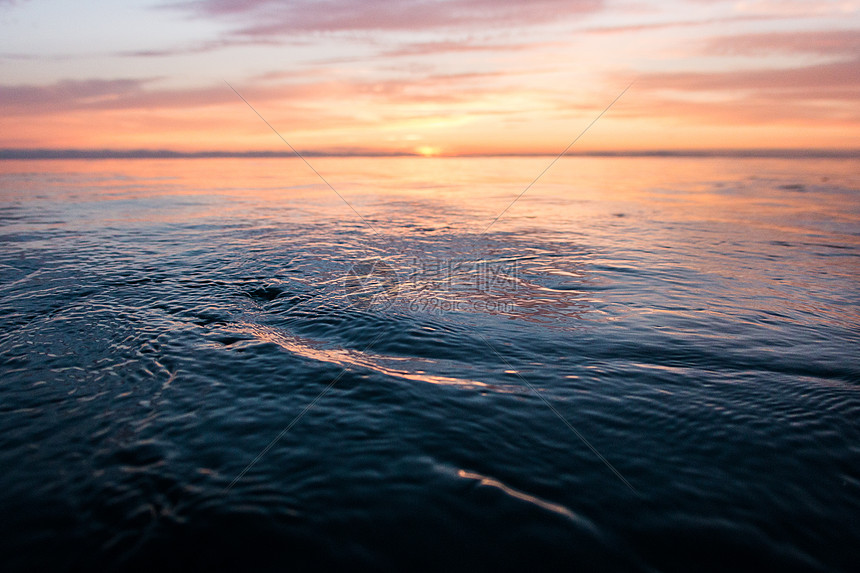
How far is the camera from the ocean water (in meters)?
4.29

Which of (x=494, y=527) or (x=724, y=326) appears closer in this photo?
(x=494, y=527)

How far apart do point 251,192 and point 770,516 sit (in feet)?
144

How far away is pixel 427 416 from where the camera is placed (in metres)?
6.30

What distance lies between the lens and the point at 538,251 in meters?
17.5

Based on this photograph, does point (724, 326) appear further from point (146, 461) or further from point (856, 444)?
point (146, 461)

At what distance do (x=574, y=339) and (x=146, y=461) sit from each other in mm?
7068

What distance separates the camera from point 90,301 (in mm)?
10680

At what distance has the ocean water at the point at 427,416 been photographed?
14.1ft

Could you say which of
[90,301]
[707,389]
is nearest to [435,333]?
[707,389]

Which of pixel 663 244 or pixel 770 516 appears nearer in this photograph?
pixel 770 516

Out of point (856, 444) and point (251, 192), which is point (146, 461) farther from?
point (251, 192)

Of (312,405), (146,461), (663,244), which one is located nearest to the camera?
(146,461)

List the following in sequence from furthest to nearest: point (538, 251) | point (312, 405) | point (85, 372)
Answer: point (538, 251) < point (85, 372) < point (312, 405)

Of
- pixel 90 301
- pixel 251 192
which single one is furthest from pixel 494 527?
pixel 251 192
